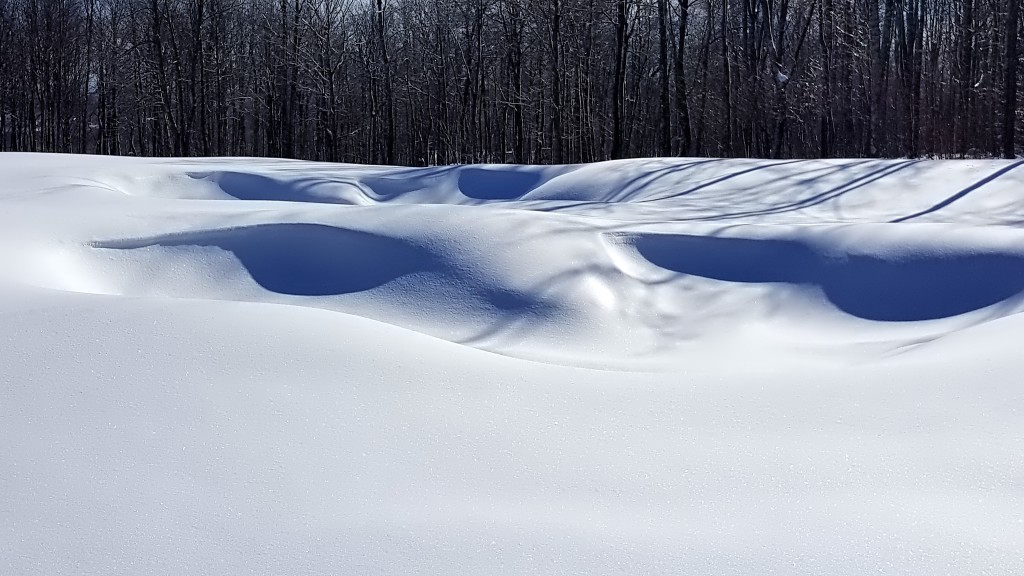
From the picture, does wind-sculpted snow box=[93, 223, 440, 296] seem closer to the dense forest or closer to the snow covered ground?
the snow covered ground

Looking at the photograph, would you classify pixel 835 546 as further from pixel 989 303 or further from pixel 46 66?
pixel 46 66

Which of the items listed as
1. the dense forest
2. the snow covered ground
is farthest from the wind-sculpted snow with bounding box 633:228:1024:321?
the dense forest

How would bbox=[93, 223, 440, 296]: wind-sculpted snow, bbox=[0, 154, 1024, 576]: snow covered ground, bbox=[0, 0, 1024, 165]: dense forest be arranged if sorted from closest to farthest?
bbox=[0, 154, 1024, 576]: snow covered ground, bbox=[93, 223, 440, 296]: wind-sculpted snow, bbox=[0, 0, 1024, 165]: dense forest

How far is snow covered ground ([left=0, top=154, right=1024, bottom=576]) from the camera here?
1704mm

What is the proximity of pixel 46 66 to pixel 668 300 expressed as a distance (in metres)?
25.7

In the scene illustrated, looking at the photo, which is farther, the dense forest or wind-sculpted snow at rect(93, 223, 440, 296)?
the dense forest

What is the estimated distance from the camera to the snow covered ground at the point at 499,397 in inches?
67.1

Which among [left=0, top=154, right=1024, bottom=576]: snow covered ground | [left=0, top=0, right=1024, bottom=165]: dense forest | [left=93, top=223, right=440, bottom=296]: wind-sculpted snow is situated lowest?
[left=0, top=154, right=1024, bottom=576]: snow covered ground

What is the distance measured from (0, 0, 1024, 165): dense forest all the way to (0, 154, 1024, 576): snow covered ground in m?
11.4

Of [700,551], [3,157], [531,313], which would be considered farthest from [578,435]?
[3,157]

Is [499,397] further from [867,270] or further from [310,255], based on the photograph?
[867,270]

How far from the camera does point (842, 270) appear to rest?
475 centimetres

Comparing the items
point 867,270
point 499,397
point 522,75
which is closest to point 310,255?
point 499,397

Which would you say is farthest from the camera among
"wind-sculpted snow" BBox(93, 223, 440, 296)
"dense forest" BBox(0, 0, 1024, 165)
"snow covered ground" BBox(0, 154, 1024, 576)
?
"dense forest" BBox(0, 0, 1024, 165)
